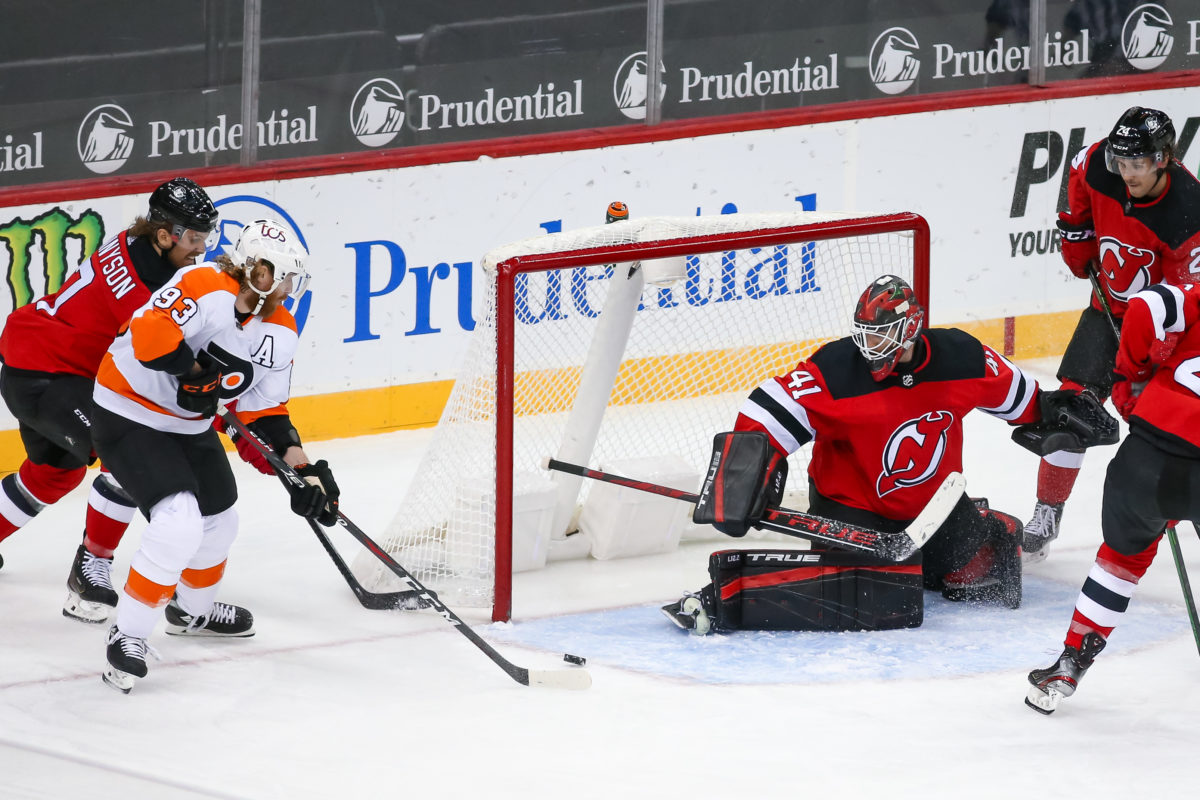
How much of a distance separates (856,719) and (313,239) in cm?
259

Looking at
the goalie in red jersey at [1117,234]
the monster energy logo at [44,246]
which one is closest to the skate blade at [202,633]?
the monster energy logo at [44,246]

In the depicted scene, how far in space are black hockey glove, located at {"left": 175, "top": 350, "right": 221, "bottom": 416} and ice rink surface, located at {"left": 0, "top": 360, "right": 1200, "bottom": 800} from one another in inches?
23.3

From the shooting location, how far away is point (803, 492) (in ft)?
15.7

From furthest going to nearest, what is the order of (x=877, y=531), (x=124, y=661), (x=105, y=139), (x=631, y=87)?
(x=631, y=87) < (x=105, y=139) < (x=877, y=531) < (x=124, y=661)

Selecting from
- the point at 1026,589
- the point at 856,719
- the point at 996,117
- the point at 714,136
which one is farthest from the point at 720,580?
the point at 996,117

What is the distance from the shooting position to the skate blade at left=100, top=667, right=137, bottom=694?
362cm

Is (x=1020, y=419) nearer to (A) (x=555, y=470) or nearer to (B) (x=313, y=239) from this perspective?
(A) (x=555, y=470)

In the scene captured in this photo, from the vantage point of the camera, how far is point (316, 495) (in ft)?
12.3

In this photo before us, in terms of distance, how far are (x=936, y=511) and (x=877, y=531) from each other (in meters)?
0.15

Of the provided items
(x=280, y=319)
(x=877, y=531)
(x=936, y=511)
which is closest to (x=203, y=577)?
(x=280, y=319)

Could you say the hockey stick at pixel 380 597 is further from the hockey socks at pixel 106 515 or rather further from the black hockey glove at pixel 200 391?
the black hockey glove at pixel 200 391

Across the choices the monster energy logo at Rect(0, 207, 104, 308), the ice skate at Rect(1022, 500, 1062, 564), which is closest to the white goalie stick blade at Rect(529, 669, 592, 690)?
the ice skate at Rect(1022, 500, 1062, 564)

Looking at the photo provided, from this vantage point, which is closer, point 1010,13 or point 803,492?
point 803,492

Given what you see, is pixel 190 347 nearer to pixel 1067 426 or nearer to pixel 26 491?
pixel 26 491
